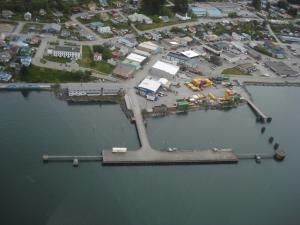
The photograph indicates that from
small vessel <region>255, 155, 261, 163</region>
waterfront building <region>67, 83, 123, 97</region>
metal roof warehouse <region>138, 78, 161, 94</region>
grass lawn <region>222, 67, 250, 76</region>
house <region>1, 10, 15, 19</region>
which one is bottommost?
Answer: small vessel <region>255, 155, 261, 163</region>

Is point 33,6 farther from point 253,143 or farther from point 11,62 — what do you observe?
point 253,143

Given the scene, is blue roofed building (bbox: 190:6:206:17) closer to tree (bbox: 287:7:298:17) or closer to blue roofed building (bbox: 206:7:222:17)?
blue roofed building (bbox: 206:7:222:17)

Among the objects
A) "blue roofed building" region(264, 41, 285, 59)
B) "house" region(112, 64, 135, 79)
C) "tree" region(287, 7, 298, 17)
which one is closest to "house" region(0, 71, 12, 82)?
"house" region(112, 64, 135, 79)

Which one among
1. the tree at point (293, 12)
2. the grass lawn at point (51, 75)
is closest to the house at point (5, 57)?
the grass lawn at point (51, 75)

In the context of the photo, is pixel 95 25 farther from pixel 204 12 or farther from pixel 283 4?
pixel 283 4

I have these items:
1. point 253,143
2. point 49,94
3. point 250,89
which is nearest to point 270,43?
point 250,89

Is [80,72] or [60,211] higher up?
[80,72]
